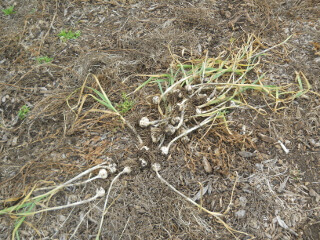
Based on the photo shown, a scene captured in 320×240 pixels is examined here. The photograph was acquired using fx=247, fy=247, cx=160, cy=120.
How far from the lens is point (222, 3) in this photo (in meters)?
2.42

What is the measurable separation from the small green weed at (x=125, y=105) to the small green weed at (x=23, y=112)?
2.32 ft

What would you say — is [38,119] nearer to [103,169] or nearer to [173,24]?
[103,169]

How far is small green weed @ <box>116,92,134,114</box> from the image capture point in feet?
5.88

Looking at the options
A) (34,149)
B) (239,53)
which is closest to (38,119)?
(34,149)

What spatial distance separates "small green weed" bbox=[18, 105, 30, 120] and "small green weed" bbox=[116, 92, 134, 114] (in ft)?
2.32

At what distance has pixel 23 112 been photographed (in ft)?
6.17

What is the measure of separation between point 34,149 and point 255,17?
2.17 metres

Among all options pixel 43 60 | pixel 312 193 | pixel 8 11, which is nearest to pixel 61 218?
pixel 43 60

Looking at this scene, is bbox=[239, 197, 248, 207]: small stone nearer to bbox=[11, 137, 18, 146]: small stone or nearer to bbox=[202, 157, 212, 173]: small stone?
bbox=[202, 157, 212, 173]: small stone

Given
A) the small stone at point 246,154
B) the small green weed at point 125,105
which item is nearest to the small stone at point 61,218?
the small green weed at point 125,105

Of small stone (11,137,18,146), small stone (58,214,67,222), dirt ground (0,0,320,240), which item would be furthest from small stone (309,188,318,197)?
small stone (11,137,18,146)

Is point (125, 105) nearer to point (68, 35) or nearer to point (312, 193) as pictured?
point (68, 35)

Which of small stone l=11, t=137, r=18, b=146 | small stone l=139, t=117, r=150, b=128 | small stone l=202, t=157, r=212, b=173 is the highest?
small stone l=11, t=137, r=18, b=146

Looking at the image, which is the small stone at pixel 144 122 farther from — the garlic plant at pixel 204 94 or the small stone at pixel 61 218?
the small stone at pixel 61 218
